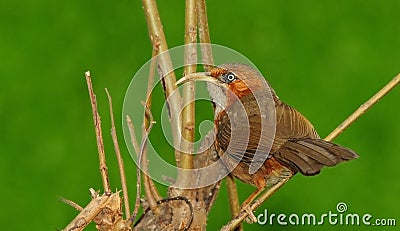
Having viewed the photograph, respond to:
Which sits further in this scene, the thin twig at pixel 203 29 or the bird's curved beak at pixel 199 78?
the thin twig at pixel 203 29

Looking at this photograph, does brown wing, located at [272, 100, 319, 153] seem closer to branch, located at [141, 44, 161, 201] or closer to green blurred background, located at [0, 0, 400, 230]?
branch, located at [141, 44, 161, 201]

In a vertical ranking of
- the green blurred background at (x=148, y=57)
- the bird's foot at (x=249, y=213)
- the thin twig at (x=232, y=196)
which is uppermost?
the green blurred background at (x=148, y=57)

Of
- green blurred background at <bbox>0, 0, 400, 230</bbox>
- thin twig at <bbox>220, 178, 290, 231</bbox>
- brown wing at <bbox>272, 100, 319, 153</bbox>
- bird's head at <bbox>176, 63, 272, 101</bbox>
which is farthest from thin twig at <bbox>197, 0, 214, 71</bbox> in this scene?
green blurred background at <bbox>0, 0, 400, 230</bbox>

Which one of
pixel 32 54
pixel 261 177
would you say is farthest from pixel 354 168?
pixel 32 54

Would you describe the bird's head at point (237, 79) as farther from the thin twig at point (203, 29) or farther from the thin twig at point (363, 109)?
the thin twig at point (363, 109)

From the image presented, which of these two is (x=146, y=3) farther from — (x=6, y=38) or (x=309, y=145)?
(x=6, y=38)

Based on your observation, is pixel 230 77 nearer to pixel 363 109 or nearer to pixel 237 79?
pixel 237 79

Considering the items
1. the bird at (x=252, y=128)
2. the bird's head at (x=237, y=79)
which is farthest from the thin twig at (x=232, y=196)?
the bird's head at (x=237, y=79)
